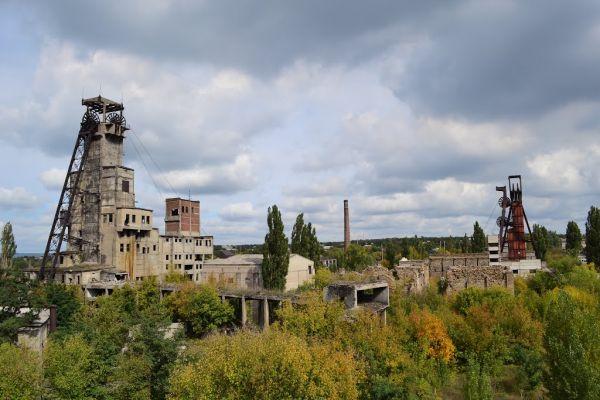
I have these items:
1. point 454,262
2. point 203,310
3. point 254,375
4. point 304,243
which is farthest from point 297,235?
point 254,375

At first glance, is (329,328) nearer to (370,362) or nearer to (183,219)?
(370,362)

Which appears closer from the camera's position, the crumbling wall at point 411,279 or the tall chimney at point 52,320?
the tall chimney at point 52,320

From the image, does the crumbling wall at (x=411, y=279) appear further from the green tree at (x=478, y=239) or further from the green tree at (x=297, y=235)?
the green tree at (x=478, y=239)

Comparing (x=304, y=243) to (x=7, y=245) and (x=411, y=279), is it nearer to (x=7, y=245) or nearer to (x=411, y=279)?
(x=411, y=279)

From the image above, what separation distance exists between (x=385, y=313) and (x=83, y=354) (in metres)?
26.4

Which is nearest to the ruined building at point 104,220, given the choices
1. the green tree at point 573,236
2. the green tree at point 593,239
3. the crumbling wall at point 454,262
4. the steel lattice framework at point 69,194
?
the steel lattice framework at point 69,194

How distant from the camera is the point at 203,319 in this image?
4456cm

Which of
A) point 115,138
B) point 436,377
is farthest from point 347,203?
point 436,377

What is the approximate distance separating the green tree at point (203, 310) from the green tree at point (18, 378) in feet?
65.6

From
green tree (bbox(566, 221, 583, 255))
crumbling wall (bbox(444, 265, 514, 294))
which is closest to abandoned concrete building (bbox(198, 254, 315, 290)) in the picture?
crumbling wall (bbox(444, 265, 514, 294))

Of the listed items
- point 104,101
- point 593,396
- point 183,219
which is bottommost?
point 593,396

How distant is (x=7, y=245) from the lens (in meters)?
62.4

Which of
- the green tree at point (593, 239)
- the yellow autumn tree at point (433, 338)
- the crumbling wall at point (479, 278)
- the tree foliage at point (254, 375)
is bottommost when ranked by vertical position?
the yellow autumn tree at point (433, 338)

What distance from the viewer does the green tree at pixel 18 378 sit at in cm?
2234
